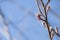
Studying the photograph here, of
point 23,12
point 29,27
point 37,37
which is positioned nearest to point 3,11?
point 23,12

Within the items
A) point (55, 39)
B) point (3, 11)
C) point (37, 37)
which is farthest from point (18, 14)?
point (55, 39)

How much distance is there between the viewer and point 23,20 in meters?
1.56

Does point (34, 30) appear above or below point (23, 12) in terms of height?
below

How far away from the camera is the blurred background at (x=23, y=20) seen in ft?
4.89

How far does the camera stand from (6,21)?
157cm

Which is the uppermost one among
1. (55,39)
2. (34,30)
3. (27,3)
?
(27,3)

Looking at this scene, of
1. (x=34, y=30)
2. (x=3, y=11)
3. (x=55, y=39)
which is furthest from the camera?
(x=3, y=11)

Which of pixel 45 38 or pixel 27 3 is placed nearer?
pixel 45 38

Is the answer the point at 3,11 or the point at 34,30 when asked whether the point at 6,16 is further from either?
the point at 34,30

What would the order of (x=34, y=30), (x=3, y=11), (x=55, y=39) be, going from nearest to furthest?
(x=55, y=39)
(x=34, y=30)
(x=3, y=11)

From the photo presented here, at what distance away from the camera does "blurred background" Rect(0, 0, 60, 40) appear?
1491mm

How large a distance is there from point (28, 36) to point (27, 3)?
32 centimetres

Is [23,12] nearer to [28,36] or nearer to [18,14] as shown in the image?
[18,14]

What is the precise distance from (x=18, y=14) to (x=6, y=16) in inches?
4.7
